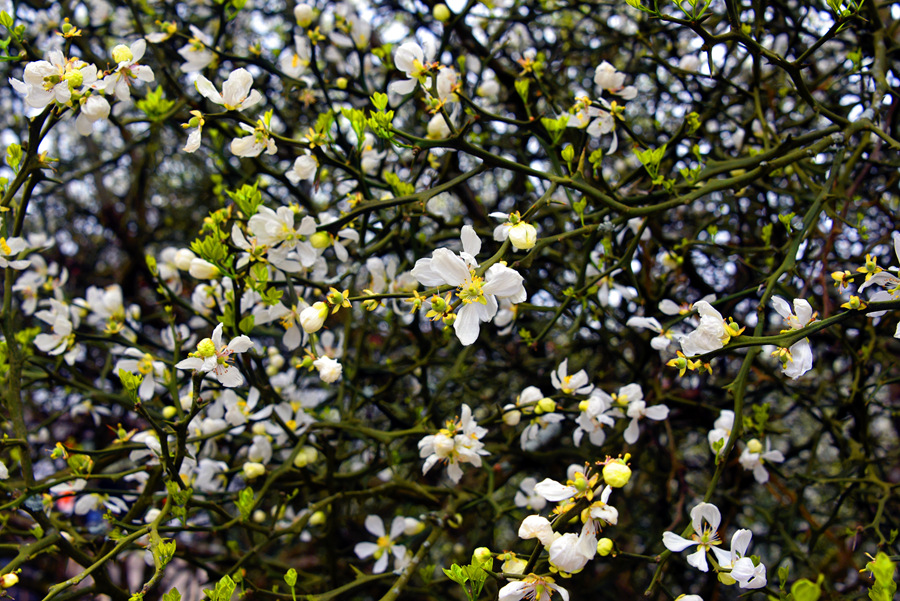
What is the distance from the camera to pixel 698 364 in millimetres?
1311

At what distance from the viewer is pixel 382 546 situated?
2.13m

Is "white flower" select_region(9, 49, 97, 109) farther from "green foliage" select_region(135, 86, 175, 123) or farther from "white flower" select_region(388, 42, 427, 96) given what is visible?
"white flower" select_region(388, 42, 427, 96)

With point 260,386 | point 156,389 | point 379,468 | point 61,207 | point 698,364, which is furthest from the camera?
point 61,207

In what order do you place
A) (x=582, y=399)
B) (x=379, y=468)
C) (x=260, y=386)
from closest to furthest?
(x=260, y=386) → (x=582, y=399) → (x=379, y=468)

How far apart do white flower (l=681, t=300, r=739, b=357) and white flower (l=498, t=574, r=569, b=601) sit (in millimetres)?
530

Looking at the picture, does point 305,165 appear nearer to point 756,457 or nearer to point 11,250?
point 11,250

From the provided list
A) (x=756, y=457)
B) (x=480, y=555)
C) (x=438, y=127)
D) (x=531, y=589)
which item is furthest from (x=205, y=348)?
(x=756, y=457)

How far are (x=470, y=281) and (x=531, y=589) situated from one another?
0.62 meters

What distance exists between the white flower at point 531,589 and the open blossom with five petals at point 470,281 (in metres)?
0.46

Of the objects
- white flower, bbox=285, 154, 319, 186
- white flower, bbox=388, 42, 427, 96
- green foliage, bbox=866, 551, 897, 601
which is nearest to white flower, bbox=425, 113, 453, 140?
white flower, bbox=388, 42, 427, 96

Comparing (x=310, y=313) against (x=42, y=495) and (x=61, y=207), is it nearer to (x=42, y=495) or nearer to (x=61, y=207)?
(x=42, y=495)

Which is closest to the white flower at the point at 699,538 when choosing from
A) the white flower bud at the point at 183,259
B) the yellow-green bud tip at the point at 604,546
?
the yellow-green bud tip at the point at 604,546

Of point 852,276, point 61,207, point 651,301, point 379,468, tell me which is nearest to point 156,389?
point 379,468

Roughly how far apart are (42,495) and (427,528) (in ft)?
3.94
